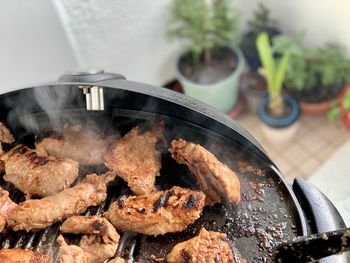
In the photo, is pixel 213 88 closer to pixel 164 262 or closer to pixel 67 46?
pixel 67 46

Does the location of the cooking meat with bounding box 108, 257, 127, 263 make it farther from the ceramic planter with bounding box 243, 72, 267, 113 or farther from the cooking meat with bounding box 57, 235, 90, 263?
the ceramic planter with bounding box 243, 72, 267, 113

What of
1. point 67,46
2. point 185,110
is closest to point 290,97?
point 67,46

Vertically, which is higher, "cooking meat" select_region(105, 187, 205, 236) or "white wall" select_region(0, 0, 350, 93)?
"white wall" select_region(0, 0, 350, 93)

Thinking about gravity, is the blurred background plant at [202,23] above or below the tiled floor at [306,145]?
above

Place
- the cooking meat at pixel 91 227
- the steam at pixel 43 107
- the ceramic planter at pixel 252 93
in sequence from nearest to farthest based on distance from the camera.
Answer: the cooking meat at pixel 91 227
the steam at pixel 43 107
the ceramic planter at pixel 252 93

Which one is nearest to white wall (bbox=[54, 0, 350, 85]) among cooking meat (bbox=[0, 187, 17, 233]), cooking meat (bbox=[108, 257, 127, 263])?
cooking meat (bbox=[0, 187, 17, 233])

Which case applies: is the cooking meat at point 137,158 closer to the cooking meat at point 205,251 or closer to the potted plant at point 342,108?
the cooking meat at point 205,251

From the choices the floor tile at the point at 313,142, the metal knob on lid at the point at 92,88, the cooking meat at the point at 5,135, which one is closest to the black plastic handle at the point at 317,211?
the metal knob on lid at the point at 92,88

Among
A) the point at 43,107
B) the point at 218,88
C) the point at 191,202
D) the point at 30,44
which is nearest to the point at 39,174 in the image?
the point at 43,107
